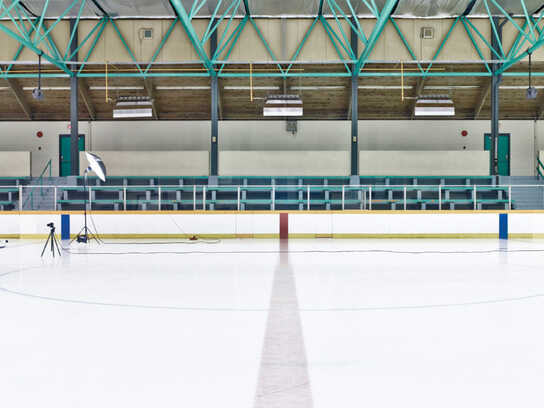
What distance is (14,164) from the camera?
24516 millimetres

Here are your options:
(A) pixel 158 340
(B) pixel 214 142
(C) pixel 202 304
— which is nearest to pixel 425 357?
(A) pixel 158 340

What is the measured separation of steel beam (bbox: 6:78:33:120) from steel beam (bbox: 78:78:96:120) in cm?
307

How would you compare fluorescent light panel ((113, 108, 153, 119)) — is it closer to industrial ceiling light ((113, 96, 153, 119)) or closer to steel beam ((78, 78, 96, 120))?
industrial ceiling light ((113, 96, 153, 119))

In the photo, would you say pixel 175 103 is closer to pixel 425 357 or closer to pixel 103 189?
pixel 103 189

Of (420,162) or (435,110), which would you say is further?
(420,162)

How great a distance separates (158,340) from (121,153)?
2121 cm

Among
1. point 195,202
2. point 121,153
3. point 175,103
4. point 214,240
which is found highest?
point 175,103

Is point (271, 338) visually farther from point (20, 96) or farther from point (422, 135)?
point (20, 96)

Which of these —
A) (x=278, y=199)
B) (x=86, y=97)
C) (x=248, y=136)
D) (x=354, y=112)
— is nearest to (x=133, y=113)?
(x=86, y=97)

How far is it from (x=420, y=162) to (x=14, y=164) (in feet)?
66.6

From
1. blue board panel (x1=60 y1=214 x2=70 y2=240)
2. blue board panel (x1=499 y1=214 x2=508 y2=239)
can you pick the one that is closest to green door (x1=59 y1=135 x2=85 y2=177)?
blue board panel (x1=60 y1=214 x2=70 y2=240)

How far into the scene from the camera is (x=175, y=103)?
2455 centimetres

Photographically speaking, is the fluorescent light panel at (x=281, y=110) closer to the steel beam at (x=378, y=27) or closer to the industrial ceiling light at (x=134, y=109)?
the steel beam at (x=378, y=27)

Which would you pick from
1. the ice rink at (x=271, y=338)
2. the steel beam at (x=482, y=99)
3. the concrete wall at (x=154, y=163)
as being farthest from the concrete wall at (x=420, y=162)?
the ice rink at (x=271, y=338)
